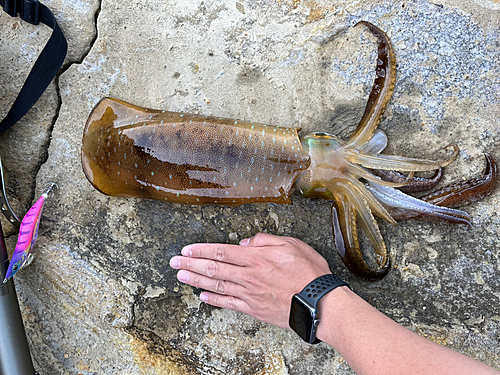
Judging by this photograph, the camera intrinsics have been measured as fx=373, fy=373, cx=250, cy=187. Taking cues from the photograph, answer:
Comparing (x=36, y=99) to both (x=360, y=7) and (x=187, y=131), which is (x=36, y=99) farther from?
(x=360, y=7)

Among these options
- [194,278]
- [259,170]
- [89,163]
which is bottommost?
[194,278]

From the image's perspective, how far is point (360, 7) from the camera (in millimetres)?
2307

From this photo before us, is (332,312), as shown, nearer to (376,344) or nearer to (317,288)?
(317,288)

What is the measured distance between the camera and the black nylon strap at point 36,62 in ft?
7.55

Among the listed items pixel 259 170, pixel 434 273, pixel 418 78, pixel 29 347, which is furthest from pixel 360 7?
pixel 29 347

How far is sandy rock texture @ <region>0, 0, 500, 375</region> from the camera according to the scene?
2.17 meters

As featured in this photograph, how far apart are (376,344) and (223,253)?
92 centimetres

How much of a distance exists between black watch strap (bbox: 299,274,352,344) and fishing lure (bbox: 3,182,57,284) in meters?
1.55

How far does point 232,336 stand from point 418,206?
1.31 metres

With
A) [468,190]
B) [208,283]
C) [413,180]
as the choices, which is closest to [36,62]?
[208,283]

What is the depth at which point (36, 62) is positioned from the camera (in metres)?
2.29

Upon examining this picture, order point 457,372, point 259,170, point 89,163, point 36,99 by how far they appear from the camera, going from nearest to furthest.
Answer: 1. point 457,372
2. point 259,170
3. point 89,163
4. point 36,99

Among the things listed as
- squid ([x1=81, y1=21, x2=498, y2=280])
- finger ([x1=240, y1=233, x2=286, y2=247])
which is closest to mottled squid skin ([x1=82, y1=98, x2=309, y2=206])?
squid ([x1=81, y1=21, x2=498, y2=280])

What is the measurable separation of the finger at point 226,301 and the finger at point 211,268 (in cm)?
11
